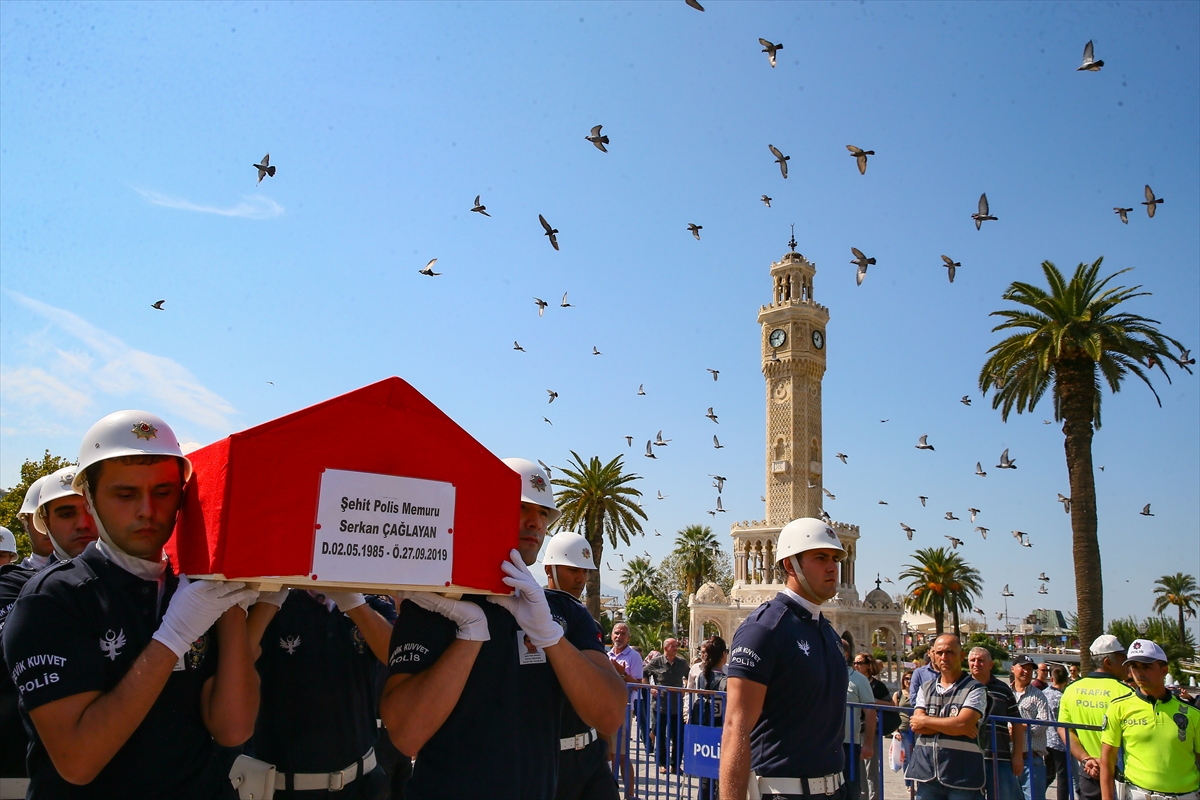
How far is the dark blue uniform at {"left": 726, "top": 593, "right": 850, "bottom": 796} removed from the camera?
4.19 m

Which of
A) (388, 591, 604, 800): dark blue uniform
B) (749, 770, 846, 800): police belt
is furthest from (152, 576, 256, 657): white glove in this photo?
(749, 770, 846, 800): police belt

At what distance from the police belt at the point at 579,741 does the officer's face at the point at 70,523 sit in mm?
2615

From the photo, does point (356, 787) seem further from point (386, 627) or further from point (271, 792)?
point (386, 627)

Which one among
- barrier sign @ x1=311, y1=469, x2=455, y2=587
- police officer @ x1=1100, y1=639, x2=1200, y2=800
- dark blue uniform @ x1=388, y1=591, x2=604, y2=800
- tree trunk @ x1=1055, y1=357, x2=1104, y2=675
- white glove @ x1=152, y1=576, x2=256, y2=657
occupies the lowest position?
police officer @ x1=1100, y1=639, x2=1200, y2=800

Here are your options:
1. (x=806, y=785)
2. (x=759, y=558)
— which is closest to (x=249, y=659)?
(x=806, y=785)

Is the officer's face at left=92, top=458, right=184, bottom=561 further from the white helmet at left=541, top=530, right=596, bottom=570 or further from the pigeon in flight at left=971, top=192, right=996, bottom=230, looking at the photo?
the pigeon in flight at left=971, top=192, right=996, bottom=230

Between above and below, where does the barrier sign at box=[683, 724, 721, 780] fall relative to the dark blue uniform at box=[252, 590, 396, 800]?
below

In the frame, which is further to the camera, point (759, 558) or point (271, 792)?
point (759, 558)

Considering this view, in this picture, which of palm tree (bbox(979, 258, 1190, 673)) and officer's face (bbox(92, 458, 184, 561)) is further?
palm tree (bbox(979, 258, 1190, 673))

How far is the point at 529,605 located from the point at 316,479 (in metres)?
0.88

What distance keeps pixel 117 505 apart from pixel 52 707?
615 mm

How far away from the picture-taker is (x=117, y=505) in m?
2.77

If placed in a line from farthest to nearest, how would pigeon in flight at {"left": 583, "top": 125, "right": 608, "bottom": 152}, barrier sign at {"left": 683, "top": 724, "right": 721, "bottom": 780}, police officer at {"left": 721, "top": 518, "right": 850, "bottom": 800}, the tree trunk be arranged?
1. the tree trunk
2. pigeon in flight at {"left": 583, "top": 125, "right": 608, "bottom": 152}
3. barrier sign at {"left": 683, "top": 724, "right": 721, "bottom": 780}
4. police officer at {"left": 721, "top": 518, "right": 850, "bottom": 800}

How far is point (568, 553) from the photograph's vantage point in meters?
6.16
